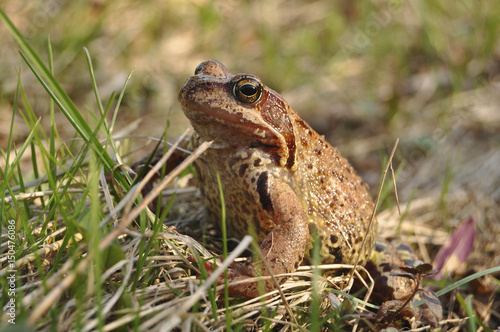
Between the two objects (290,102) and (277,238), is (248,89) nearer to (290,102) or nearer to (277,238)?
(277,238)

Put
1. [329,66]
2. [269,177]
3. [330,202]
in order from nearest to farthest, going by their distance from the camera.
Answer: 1. [269,177]
2. [330,202]
3. [329,66]

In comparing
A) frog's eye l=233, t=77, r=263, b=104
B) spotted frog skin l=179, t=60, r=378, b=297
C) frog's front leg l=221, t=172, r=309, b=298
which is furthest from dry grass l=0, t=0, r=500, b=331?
frog's eye l=233, t=77, r=263, b=104

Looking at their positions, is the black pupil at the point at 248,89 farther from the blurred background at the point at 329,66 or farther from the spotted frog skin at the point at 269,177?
the blurred background at the point at 329,66

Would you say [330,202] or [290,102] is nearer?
[330,202]

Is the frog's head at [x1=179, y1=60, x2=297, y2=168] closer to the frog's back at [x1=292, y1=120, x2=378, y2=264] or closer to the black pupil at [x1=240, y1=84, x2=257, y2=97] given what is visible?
the black pupil at [x1=240, y1=84, x2=257, y2=97]

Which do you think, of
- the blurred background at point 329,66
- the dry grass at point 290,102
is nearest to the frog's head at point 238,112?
the dry grass at point 290,102

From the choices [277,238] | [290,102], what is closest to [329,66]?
[290,102]

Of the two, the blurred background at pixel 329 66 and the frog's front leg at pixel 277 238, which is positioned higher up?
the blurred background at pixel 329 66
